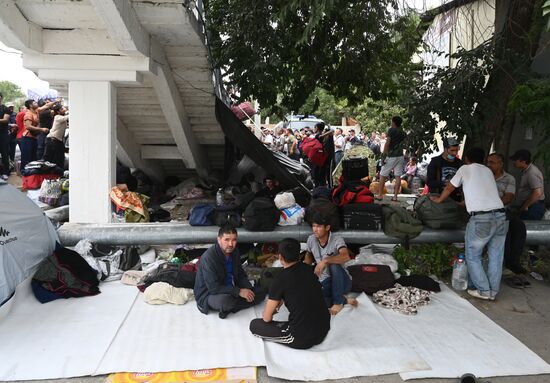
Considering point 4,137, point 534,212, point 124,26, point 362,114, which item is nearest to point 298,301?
point 124,26

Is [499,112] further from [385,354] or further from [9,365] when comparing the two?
[9,365]

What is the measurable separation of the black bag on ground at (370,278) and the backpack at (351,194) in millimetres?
1146

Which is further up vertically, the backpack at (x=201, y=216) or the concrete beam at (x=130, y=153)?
Answer: the concrete beam at (x=130, y=153)

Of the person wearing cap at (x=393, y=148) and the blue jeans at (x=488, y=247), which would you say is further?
the person wearing cap at (x=393, y=148)

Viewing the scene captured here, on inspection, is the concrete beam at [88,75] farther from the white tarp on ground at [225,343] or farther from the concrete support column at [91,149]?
the white tarp on ground at [225,343]

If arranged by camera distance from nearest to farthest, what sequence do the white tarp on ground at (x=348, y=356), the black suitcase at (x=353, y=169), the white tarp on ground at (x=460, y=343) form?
1. the white tarp on ground at (x=348, y=356)
2. the white tarp on ground at (x=460, y=343)
3. the black suitcase at (x=353, y=169)

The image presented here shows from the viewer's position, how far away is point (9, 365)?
437 cm

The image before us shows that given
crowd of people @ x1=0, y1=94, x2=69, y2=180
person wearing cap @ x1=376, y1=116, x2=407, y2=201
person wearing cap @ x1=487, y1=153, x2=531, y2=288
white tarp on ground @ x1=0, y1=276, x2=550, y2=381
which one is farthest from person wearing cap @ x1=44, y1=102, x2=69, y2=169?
person wearing cap @ x1=487, y1=153, x2=531, y2=288

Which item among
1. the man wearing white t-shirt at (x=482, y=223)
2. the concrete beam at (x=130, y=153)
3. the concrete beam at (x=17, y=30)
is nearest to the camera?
the man wearing white t-shirt at (x=482, y=223)

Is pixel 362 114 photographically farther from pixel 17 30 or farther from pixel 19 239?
pixel 19 239

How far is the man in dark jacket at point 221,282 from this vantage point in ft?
17.6

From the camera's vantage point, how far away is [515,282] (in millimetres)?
6703

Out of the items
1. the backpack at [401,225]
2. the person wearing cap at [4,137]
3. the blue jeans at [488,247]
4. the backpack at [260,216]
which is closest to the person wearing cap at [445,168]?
the backpack at [401,225]

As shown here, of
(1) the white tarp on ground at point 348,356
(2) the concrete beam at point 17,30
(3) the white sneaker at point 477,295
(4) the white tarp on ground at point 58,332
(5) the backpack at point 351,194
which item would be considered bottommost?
(4) the white tarp on ground at point 58,332
